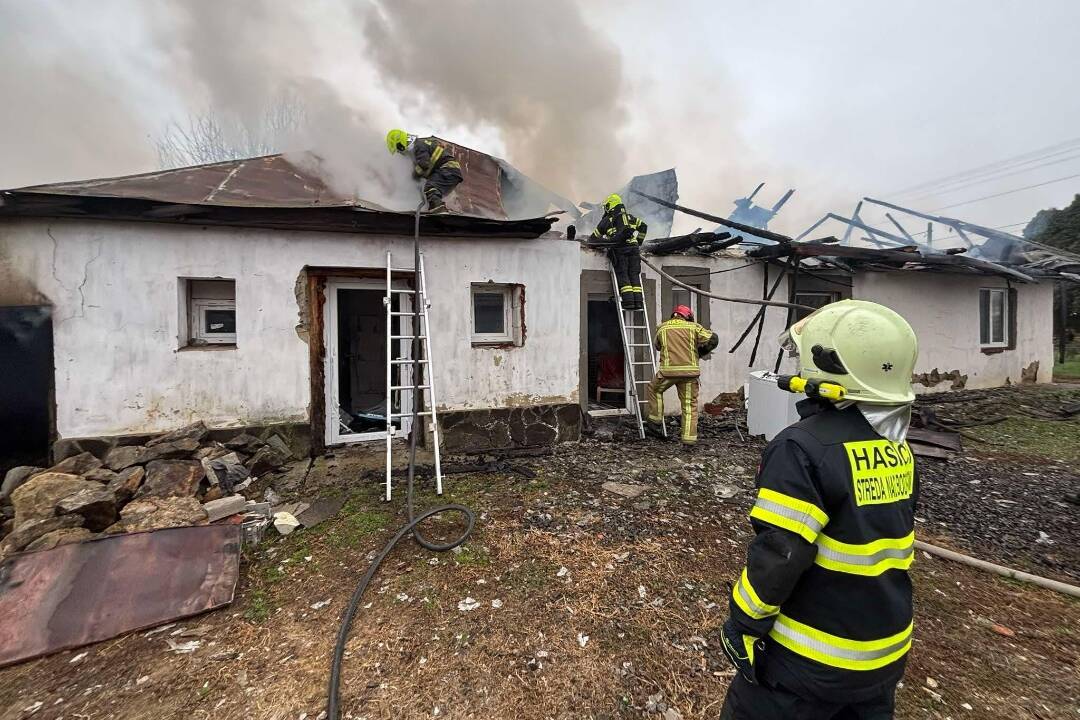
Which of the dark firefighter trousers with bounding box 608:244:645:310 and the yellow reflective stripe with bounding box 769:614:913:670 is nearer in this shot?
the yellow reflective stripe with bounding box 769:614:913:670

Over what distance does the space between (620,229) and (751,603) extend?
551 cm

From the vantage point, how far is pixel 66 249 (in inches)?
159

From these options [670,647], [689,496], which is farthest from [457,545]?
[689,496]

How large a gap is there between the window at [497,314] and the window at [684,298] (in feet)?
9.37

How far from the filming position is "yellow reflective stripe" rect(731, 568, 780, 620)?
1137 mm

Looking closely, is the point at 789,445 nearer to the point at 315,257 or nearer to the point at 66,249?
the point at 315,257

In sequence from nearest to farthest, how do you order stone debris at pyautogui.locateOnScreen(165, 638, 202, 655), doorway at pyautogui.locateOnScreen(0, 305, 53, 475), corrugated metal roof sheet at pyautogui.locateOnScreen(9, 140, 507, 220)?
stone debris at pyautogui.locateOnScreen(165, 638, 202, 655) → doorway at pyautogui.locateOnScreen(0, 305, 53, 475) → corrugated metal roof sheet at pyautogui.locateOnScreen(9, 140, 507, 220)

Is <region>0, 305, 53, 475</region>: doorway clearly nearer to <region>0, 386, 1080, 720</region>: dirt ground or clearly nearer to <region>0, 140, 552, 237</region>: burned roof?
<region>0, 140, 552, 237</region>: burned roof

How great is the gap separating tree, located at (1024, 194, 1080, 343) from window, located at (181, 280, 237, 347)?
24.3 metres

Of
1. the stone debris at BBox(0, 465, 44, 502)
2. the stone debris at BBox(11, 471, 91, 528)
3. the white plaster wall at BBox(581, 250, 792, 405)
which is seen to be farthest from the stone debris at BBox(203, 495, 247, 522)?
the white plaster wall at BBox(581, 250, 792, 405)

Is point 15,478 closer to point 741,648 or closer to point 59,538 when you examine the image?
point 59,538

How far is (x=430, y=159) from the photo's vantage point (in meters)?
5.30

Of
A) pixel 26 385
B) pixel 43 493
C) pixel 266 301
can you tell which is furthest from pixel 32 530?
pixel 266 301

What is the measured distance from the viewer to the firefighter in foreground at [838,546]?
43.6 inches
